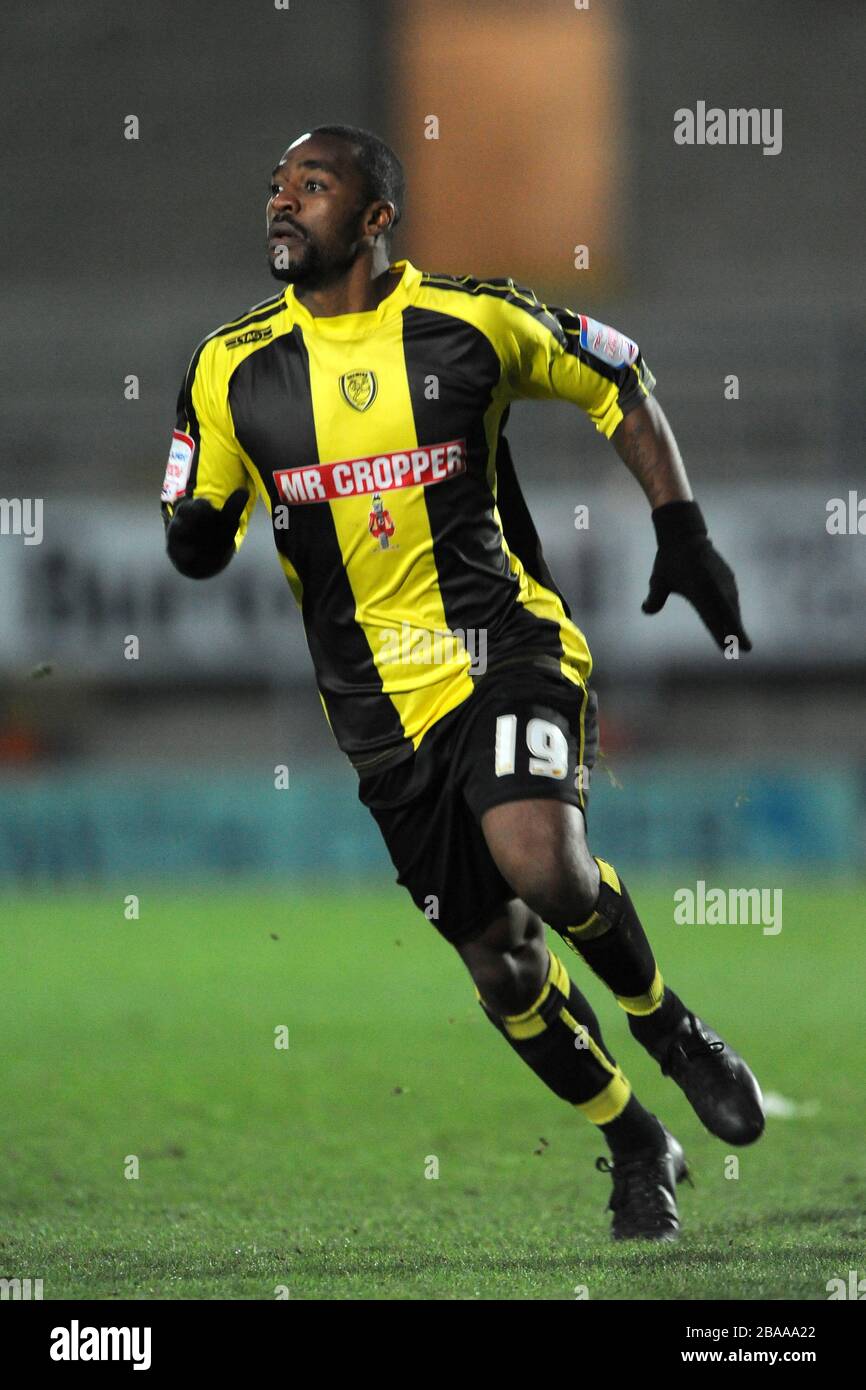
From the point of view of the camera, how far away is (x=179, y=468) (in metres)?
4.62

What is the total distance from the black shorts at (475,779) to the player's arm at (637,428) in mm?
358

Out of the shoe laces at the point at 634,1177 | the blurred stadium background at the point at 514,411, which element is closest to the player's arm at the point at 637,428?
the shoe laces at the point at 634,1177

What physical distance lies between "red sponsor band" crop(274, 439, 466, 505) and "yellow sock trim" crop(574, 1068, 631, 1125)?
1572 millimetres

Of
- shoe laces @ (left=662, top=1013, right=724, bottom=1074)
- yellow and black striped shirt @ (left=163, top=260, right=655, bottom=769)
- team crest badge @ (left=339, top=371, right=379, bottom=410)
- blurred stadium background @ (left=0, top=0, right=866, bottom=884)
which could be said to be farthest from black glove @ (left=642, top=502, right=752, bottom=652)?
blurred stadium background @ (left=0, top=0, right=866, bottom=884)

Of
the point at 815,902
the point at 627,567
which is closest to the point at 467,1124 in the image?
the point at 815,902

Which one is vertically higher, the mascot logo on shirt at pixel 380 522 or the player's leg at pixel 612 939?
the mascot logo on shirt at pixel 380 522

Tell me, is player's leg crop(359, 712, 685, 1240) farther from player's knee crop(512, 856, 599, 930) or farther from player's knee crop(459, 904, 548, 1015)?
player's knee crop(512, 856, 599, 930)

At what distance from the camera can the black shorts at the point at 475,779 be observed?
4.40 m

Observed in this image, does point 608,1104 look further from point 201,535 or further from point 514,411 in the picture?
point 514,411

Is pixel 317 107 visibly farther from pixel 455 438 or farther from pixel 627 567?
pixel 455 438

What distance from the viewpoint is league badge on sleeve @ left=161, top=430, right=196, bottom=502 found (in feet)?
15.1

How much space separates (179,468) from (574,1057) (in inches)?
67.9

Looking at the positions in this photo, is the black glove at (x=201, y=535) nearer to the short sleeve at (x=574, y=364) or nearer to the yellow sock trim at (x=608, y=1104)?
the short sleeve at (x=574, y=364)

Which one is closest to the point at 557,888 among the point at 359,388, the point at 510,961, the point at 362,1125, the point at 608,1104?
the point at 510,961
